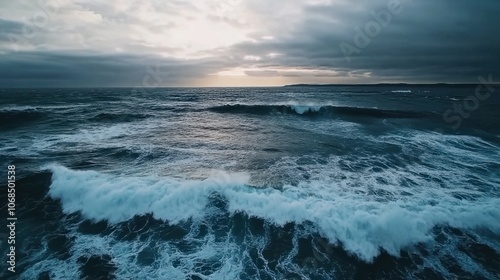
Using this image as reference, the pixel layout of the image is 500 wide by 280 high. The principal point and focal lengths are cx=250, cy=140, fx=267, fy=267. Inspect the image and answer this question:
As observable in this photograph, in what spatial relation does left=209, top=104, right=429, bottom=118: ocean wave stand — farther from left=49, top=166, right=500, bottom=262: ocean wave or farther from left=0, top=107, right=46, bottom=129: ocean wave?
left=49, top=166, right=500, bottom=262: ocean wave

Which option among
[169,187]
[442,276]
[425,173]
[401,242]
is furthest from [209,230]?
[425,173]

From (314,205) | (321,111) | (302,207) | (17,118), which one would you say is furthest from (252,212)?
(17,118)

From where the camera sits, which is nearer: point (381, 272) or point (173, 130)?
point (381, 272)

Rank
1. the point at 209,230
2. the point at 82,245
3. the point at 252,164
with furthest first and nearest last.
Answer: the point at 252,164, the point at 209,230, the point at 82,245

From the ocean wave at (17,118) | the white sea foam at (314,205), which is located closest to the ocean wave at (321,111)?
the ocean wave at (17,118)

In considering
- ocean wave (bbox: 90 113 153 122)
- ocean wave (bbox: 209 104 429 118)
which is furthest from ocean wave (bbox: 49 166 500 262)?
ocean wave (bbox: 209 104 429 118)

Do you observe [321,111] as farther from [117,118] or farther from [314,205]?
[314,205]

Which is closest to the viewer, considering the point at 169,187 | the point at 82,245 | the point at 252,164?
the point at 82,245

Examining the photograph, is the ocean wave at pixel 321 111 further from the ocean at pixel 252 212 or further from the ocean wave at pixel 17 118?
the ocean wave at pixel 17 118

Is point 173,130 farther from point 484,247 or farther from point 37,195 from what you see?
point 484,247
